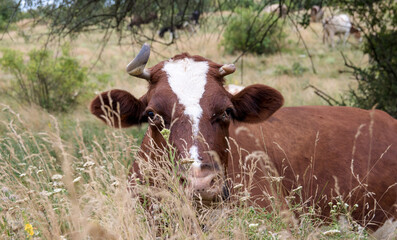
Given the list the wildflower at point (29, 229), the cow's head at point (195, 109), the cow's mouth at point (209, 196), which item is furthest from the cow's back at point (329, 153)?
the wildflower at point (29, 229)

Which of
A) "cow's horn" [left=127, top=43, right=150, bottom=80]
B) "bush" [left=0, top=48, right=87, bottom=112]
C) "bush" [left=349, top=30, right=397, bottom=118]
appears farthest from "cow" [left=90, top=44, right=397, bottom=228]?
"bush" [left=0, top=48, right=87, bottom=112]

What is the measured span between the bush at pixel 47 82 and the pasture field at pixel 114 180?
337 millimetres

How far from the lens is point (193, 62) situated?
3.75 m

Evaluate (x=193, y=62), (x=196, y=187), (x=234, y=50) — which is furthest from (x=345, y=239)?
(x=234, y=50)

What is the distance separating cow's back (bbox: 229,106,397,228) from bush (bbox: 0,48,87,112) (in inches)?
266

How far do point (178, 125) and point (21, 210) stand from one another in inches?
46.6

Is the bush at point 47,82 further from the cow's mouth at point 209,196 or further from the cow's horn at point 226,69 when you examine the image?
the cow's mouth at point 209,196

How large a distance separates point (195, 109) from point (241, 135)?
1.21 meters

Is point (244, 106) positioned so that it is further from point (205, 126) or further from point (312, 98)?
point (312, 98)

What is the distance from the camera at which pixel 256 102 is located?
3969mm

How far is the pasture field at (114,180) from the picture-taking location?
2489mm

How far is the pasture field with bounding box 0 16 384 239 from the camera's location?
2489 millimetres

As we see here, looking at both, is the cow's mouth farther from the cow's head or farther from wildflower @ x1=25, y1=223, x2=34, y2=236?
wildflower @ x1=25, y1=223, x2=34, y2=236

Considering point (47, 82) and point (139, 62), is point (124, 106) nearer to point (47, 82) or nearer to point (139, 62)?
point (139, 62)
